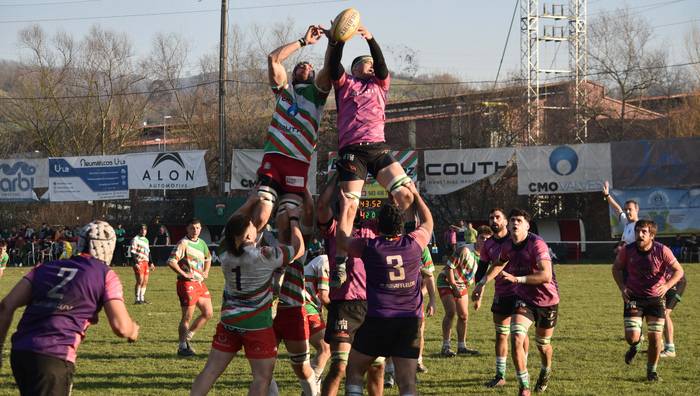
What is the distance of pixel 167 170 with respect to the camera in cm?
3691

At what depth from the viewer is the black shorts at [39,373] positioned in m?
5.69

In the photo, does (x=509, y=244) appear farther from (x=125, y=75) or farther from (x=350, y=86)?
(x=125, y=75)

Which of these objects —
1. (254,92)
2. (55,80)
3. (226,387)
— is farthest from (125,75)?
(226,387)

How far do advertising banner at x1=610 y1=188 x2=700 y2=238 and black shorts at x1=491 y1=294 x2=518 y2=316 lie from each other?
23.9 meters

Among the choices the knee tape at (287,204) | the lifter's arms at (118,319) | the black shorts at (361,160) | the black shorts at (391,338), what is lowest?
the black shorts at (391,338)

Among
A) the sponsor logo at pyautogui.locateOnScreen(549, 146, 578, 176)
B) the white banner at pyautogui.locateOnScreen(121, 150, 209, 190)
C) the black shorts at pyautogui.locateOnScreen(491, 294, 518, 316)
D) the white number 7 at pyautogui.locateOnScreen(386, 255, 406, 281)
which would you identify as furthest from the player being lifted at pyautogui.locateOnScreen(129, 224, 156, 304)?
the sponsor logo at pyautogui.locateOnScreen(549, 146, 578, 176)

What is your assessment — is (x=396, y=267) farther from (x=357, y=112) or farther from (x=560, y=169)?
(x=560, y=169)

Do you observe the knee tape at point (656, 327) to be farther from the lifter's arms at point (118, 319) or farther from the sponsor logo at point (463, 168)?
the sponsor logo at point (463, 168)

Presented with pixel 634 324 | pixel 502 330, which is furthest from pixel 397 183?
pixel 634 324

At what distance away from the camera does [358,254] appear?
7.30 m

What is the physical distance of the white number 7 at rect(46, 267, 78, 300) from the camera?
18.9 ft

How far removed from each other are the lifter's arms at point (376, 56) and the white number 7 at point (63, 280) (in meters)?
3.81

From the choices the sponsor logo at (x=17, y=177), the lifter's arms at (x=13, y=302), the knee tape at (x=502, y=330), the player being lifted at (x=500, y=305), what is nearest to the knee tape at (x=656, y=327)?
the player being lifted at (x=500, y=305)

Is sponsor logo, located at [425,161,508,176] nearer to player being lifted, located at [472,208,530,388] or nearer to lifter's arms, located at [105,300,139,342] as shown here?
player being lifted, located at [472,208,530,388]
